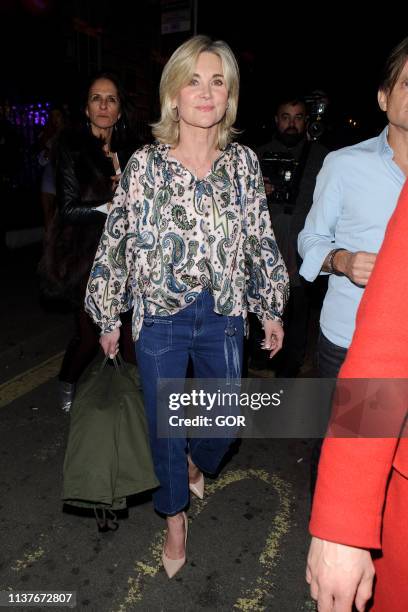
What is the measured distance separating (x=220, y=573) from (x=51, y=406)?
1.85 meters

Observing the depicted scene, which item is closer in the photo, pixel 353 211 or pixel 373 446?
pixel 373 446

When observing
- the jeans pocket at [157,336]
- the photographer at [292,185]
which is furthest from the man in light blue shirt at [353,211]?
the photographer at [292,185]

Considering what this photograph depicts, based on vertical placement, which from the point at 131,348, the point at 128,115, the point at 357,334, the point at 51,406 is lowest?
the point at 51,406

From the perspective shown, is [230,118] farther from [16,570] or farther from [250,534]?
[16,570]

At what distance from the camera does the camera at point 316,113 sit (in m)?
3.55

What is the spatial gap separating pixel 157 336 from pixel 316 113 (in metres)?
2.43

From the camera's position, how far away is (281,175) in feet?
11.3

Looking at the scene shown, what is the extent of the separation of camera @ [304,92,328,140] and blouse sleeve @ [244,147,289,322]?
141cm

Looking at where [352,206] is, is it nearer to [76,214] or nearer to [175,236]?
[175,236]

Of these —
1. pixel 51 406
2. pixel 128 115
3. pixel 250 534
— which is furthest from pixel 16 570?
pixel 128 115

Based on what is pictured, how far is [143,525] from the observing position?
102 inches

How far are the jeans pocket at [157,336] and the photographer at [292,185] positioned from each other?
1.33 m

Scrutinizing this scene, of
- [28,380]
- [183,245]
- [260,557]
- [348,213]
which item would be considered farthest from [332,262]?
[28,380]

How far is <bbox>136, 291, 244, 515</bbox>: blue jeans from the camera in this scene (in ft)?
7.16
